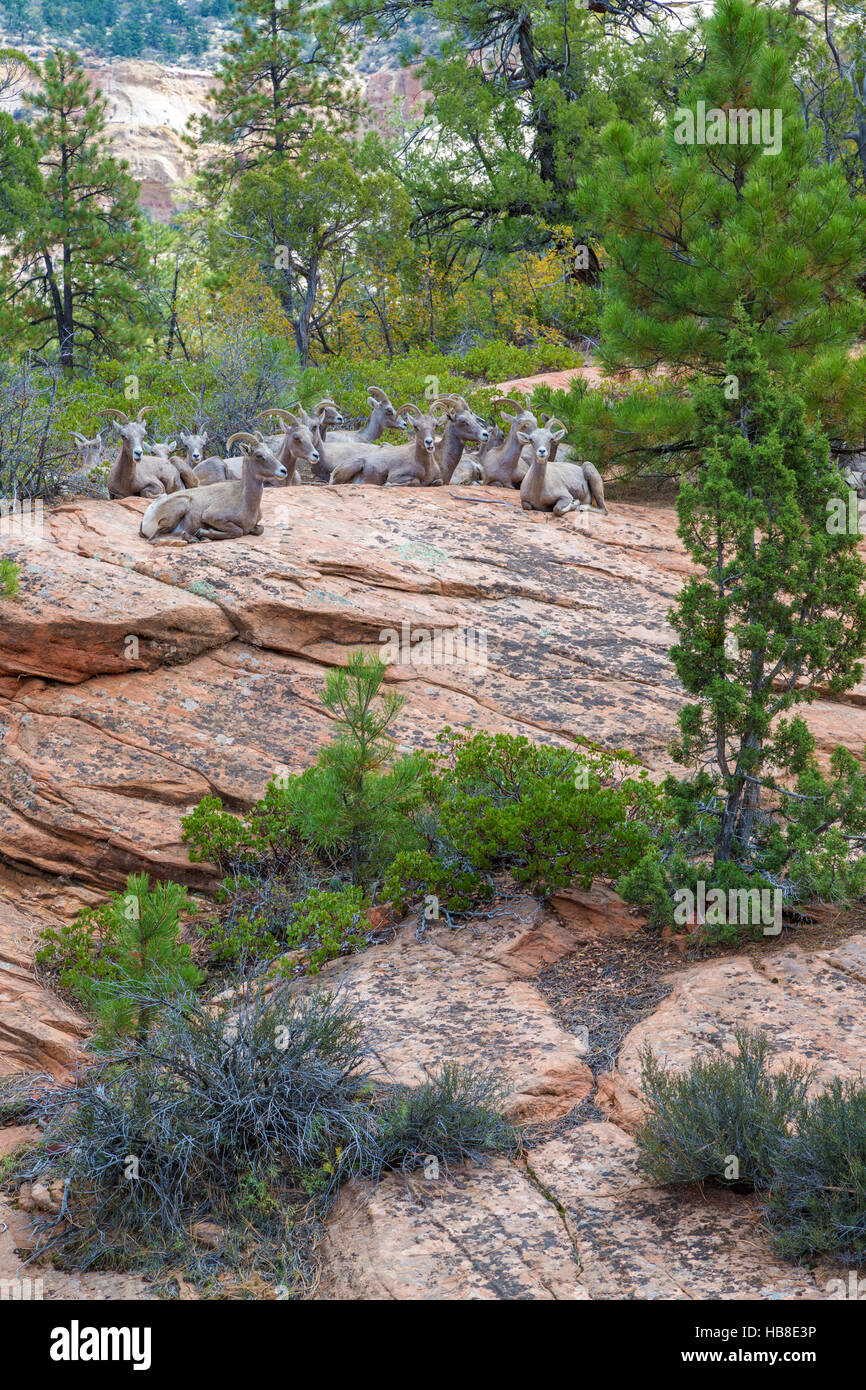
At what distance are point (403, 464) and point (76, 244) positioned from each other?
1142 centimetres

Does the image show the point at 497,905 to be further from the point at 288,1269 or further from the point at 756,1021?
the point at 288,1269

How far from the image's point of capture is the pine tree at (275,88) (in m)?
24.5

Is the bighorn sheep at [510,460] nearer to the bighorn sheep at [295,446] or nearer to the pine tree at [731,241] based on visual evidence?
the pine tree at [731,241]

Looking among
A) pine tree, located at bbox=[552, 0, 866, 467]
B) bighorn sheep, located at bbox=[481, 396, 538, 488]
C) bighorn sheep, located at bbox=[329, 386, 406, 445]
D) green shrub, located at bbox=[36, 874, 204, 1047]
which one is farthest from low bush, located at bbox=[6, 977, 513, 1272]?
bighorn sheep, located at bbox=[329, 386, 406, 445]

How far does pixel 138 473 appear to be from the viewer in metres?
11.0

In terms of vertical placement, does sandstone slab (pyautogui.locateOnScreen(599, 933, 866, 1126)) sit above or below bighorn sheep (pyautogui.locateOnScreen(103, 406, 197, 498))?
below

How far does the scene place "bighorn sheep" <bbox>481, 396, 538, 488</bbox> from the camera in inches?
503

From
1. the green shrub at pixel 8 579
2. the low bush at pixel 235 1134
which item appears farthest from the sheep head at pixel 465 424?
the low bush at pixel 235 1134

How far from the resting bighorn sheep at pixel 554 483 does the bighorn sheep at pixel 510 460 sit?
0.55 metres

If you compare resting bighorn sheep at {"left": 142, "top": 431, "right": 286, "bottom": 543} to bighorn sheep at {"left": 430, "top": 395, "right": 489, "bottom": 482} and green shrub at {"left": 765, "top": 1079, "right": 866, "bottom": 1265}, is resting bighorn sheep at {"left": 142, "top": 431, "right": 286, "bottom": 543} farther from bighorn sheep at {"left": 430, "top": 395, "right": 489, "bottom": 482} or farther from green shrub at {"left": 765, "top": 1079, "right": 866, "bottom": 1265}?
green shrub at {"left": 765, "top": 1079, "right": 866, "bottom": 1265}

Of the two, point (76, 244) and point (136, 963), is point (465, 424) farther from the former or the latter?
point (76, 244)

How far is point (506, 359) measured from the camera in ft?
57.0

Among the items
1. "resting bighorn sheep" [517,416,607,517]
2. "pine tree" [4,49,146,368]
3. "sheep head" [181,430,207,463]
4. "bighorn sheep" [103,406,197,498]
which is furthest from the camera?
"pine tree" [4,49,146,368]

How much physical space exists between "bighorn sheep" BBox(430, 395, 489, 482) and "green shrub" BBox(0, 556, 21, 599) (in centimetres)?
597
